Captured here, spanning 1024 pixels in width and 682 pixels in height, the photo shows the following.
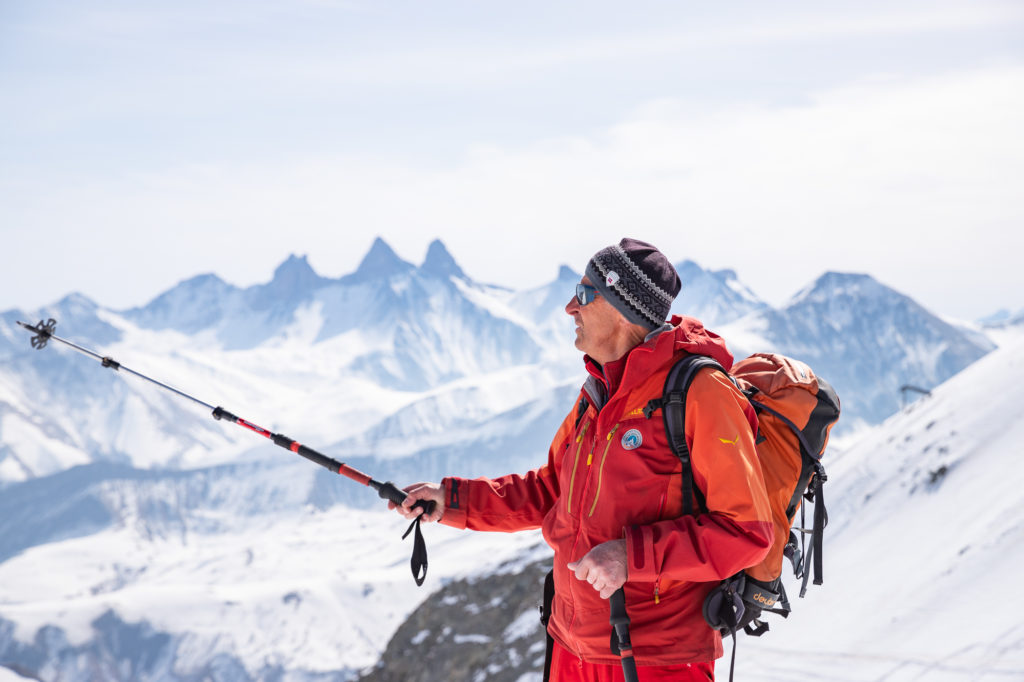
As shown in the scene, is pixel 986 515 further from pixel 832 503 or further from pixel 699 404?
pixel 699 404

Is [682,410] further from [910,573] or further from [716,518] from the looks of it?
[910,573]

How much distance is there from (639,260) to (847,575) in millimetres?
12301

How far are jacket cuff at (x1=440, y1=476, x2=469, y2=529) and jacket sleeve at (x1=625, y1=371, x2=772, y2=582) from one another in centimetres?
141

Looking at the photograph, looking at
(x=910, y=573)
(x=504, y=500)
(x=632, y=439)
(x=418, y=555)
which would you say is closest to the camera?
(x=632, y=439)

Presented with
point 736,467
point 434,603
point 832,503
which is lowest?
point 434,603

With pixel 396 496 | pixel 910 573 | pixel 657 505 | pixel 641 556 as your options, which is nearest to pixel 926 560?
pixel 910 573

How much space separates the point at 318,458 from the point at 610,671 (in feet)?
7.92

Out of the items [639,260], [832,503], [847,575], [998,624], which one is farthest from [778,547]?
[832,503]

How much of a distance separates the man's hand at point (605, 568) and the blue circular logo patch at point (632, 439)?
0.45 metres

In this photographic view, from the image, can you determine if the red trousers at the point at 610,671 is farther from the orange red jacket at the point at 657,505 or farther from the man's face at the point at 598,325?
the man's face at the point at 598,325

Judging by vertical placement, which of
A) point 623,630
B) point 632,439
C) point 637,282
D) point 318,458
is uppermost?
point 637,282

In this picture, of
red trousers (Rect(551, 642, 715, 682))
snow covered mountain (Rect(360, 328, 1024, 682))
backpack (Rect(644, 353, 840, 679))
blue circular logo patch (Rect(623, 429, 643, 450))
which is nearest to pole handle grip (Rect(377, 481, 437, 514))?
red trousers (Rect(551, 642, 715, 682))

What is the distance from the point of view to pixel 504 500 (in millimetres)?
4805

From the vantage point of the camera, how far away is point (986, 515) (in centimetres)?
1285
